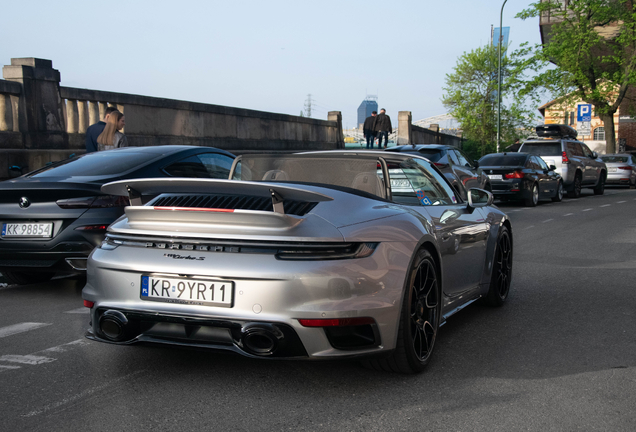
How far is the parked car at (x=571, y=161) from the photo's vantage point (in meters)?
22.4

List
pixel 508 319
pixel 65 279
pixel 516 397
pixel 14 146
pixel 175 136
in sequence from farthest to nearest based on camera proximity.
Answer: pixel 175 136 → pixel 14 146 → pixel 65 279 → pixel 508 319 → pixel 516 397

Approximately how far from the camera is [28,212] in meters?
6.10

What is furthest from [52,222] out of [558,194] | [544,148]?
[544,148]

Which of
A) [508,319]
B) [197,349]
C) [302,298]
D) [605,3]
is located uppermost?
[605,3]

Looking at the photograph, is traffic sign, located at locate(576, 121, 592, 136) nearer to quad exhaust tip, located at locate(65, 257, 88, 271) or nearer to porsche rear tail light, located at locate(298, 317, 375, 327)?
quad exhaust tip, located at locate(65, 257, 88, 271)

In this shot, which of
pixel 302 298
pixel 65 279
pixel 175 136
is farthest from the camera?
pixel 175 136

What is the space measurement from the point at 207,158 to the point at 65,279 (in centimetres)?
200

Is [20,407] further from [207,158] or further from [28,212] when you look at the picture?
[207,158]

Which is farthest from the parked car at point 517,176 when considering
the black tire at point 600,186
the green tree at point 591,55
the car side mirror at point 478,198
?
the green tree at point 591,55

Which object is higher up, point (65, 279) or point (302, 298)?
point (302, 298)

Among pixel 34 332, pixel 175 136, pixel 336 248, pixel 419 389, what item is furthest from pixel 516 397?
pixel 175 136

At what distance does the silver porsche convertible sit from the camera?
11.1 feet

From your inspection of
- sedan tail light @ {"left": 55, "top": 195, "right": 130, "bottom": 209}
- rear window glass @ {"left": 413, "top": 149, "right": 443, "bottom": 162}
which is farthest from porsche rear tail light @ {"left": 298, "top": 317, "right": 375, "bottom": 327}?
rear window glass @ {"left": 413, "top": 149, "right": 443, "bottom": 162}

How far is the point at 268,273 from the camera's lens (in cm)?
335
